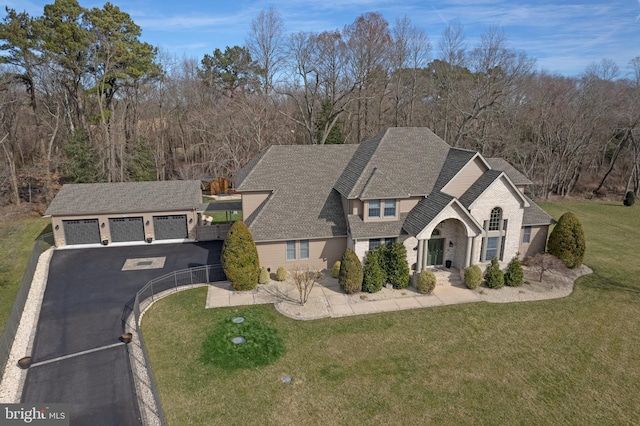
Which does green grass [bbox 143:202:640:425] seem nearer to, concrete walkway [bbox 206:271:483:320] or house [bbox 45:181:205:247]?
concrete walkway [bbox 206:271:483:320]

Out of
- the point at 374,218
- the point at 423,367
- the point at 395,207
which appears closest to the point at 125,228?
the point at 374,218

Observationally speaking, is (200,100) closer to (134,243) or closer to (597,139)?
(134,243)

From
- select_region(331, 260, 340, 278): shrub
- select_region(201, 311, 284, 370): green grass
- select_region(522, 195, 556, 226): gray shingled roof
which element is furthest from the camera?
select_region(522, 195, 556, 226): gray shingled roof

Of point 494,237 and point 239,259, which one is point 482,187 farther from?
point 239,259

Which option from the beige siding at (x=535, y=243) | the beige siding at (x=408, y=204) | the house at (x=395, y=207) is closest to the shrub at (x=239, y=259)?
the house at (x=395, y=207)

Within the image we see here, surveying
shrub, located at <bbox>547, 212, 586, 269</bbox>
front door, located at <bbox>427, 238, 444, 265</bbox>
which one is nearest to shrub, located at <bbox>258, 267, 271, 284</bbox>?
front door, located at <bbox>427, 238, 444, 265</bbox>

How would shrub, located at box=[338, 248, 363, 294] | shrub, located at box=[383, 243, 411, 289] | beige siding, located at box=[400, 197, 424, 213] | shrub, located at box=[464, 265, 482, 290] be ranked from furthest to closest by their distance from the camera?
1. beige siding, located at box=[400, 197, 424, 213]
2. shrub, located at box=[383, 243, 411, 289]
3. shrub, located at box=[464, 265, 482, 290]
4. shrub, located at box=[338, 248, 363, 294]
